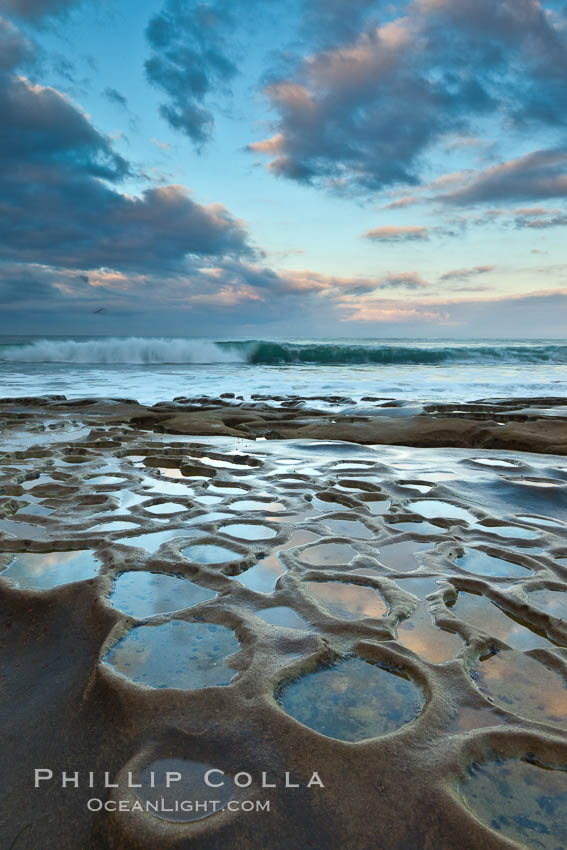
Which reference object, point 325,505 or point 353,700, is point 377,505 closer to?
point 325,505

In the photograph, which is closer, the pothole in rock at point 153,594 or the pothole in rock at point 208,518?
the pothole in rock at point 153,594

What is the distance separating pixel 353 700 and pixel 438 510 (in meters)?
1.81

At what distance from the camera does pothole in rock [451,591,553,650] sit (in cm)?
Answer: 163

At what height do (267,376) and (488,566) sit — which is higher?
(488,566)

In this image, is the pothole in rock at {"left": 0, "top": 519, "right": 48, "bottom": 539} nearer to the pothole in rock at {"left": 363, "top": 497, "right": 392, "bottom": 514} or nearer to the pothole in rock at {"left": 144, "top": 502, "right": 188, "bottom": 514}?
the pothole in rock at {"left": 144, "top": 502, "right": 188, "bottom": 514}

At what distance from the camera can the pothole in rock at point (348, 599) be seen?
1807 millimetres

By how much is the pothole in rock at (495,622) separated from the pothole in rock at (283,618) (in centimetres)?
56

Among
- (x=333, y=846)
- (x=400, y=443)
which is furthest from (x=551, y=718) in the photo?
(x=400, y=443)

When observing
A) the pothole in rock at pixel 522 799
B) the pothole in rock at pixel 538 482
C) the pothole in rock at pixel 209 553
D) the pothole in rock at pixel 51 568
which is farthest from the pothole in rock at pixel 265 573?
the pothole in rock at pixel 538 482

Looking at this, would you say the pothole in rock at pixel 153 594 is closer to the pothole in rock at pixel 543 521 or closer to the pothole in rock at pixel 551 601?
the pothole in rock at pixel 551 601

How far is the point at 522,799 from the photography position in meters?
1.07

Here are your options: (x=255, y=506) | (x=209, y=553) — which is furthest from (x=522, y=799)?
(x=255, y=506)

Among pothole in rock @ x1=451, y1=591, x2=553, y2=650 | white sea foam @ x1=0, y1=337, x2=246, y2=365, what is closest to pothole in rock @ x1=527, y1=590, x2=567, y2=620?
pothole in rock @ x1=451, y1=591, x2=553, y2=650

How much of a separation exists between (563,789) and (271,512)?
1956 mm
